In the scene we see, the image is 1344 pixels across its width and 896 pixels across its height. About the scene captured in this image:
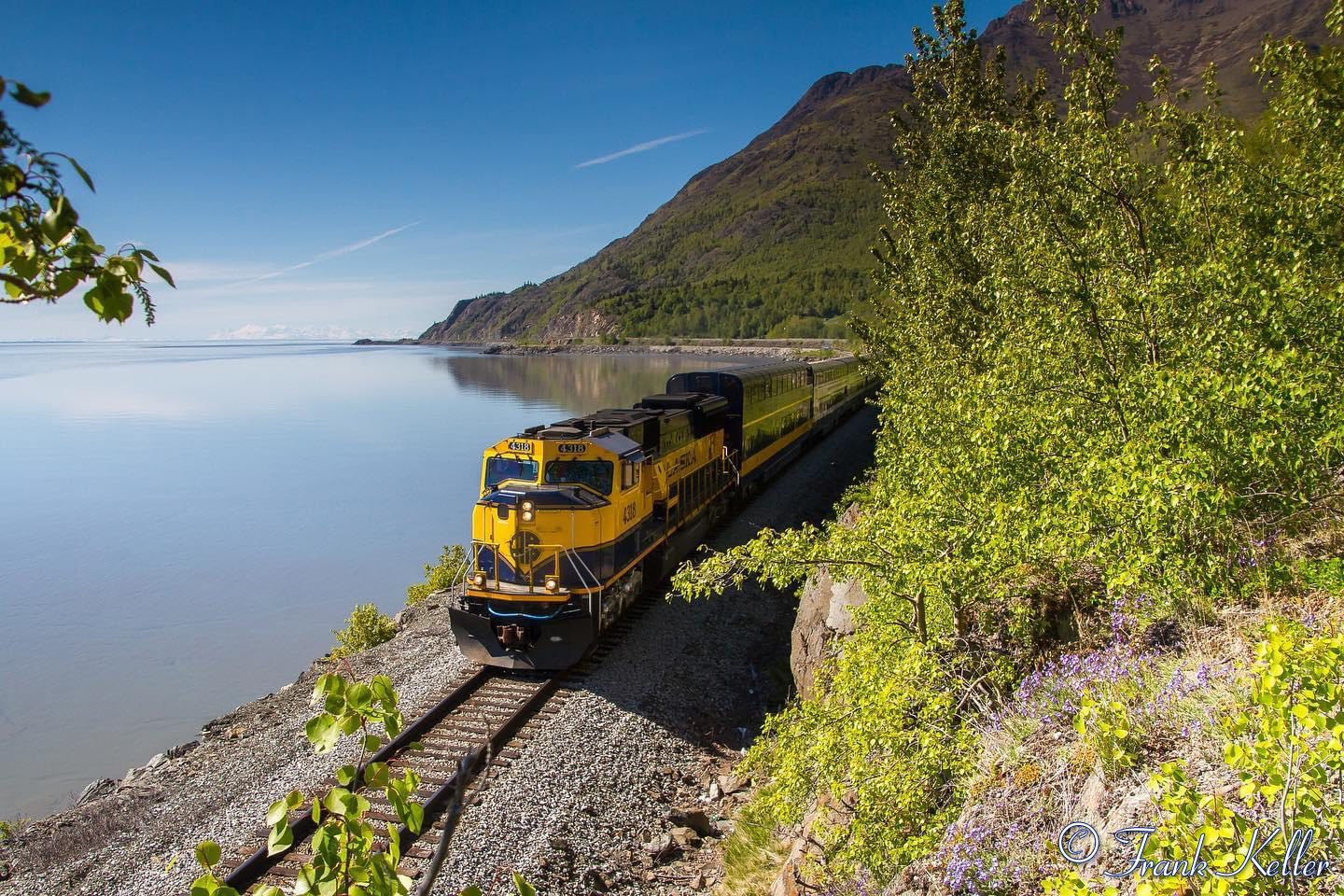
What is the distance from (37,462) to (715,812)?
178 ft

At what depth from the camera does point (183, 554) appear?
29.7m

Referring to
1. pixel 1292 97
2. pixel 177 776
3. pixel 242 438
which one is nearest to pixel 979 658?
pixel 1292 97

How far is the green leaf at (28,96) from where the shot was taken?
1422 millimetres

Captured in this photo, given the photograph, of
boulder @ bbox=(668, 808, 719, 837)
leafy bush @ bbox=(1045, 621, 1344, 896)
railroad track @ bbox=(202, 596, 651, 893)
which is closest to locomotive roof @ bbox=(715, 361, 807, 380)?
railroad track @ bbox=(202, 596, 651, 893)

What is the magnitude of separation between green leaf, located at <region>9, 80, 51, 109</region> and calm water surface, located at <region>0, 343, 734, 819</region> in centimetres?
1758

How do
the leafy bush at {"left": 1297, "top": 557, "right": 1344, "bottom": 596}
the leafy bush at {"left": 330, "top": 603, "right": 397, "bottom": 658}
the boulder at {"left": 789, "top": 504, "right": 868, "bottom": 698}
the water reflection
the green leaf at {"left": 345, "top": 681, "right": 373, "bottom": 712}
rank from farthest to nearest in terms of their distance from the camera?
the water reflection → the leafy bush at {"left": 330, "top": 603, "right": 397, "bottom": 658} → the boulder at {"left": 789, "top": 504, "right": 868, "bottom": 698} → the leafy bush at {"left": 1297, "top": 557, "right": 1344, "bottom": 596} → the green leaf at {"left": 345, "top": 681, "right": 373, "bottom": 712}

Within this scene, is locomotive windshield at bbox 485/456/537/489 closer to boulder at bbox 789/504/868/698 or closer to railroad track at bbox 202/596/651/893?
railroad track at bbox 202/596/651/893

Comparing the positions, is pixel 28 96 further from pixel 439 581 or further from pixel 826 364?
pixel 826 364

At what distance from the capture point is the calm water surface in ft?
58.2

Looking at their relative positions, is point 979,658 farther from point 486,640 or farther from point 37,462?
point 37,462

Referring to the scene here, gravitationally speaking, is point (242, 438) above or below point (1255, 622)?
below

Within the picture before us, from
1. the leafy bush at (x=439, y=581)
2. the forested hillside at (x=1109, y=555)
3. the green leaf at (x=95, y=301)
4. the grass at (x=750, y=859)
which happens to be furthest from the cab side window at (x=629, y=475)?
Result: the green leaf at (x=95, y=301)

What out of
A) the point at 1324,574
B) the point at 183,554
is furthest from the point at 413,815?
the point at 183,554

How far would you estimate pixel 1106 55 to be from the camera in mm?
9711
